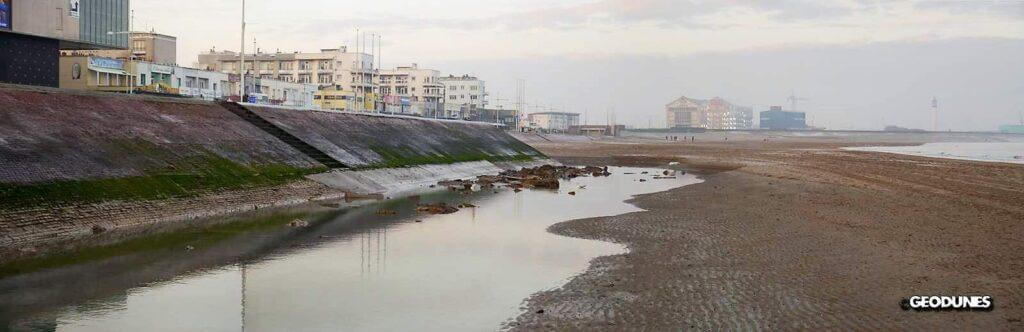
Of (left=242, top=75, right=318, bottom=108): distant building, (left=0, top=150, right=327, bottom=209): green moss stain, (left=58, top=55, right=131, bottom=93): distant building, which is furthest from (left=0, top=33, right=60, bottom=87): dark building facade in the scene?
(left=242, top=75, right=318, bottom=108): distant building

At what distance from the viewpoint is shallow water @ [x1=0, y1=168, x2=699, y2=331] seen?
17.2 m

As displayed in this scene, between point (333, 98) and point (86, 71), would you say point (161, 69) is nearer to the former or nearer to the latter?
point (86, 71)

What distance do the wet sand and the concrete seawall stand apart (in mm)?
16452

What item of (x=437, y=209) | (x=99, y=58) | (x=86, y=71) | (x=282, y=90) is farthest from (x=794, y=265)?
(x=282, y=90)

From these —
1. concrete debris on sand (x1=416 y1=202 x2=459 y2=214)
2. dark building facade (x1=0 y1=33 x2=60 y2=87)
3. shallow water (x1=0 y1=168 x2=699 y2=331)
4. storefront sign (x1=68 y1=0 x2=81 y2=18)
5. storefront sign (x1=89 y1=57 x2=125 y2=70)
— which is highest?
storefront sign (x1=68 y1=0 x2=81 y2=18)

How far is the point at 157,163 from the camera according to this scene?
123 ft

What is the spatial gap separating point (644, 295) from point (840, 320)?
4.55 meters

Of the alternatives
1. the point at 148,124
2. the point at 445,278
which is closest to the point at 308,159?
the point at 148,124

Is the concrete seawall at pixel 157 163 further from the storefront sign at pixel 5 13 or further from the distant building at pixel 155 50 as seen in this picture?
the distant building at pixel 155 50

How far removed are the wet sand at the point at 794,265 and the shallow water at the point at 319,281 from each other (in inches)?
63.4

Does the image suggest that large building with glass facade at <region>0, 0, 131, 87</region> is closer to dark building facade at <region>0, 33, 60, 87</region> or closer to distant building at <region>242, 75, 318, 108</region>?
dark building facade at <region>0, 33, 60, 87</region>

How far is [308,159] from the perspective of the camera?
50406 millimetres

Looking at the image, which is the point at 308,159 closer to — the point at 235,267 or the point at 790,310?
the point at 235,267

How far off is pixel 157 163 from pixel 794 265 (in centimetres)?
2859
